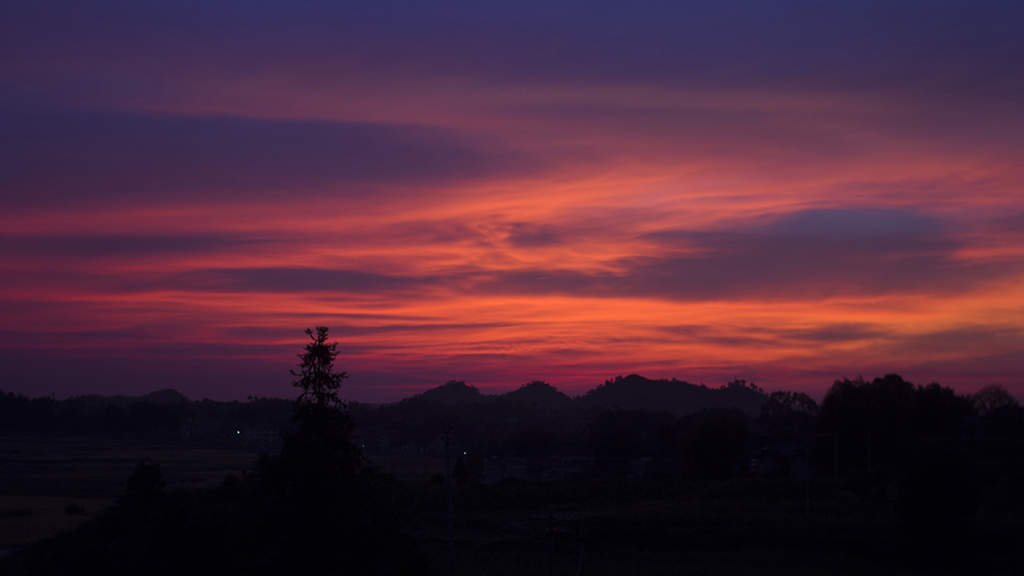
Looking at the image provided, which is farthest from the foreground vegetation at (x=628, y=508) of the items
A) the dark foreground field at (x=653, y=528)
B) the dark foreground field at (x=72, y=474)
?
the dark foreground field at (x=72, y=474)

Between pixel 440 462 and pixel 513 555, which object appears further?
pixel 440 462

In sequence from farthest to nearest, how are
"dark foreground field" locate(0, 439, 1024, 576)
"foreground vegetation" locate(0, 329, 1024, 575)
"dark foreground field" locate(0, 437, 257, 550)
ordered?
"dark foreground field" locate(0, 437, 257, 550)
"dark foreground field" locate(0, 439, 1024, 576)
"foreground vegetation" locate(0, 329, 1024, 575)

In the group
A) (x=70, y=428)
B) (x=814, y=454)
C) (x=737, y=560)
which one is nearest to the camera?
(x=737, y=560)

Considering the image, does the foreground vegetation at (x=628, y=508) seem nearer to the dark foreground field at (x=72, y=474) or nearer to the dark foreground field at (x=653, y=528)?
the dark foreground field at (x=653, y=528)

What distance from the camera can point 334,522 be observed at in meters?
29.7

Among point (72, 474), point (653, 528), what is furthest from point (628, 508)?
point (72, 474)

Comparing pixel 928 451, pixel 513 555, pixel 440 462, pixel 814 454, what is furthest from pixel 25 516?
pixel 440 462

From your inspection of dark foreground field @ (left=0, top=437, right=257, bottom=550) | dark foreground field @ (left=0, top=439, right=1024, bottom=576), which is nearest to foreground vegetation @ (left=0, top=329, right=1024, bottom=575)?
dark foreground field @ (left=0, top=439, right=1024, bottom=576)

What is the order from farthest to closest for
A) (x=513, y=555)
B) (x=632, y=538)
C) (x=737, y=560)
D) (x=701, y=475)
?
(x=701, y=475) → (x=632, y=538) → (x=513, y=555) → (x=737, y=560)

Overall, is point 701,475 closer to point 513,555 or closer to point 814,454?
point 814,454

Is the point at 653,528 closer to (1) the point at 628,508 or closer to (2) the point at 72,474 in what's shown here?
(1) the point at 628,508

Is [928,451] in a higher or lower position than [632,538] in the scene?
higher

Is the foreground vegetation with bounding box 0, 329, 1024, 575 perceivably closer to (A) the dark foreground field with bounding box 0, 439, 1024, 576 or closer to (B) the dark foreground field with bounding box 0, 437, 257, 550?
(A) the dark foreground field with bounding box 0, 439, 1024, 576

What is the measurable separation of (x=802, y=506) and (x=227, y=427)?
15421 cm
